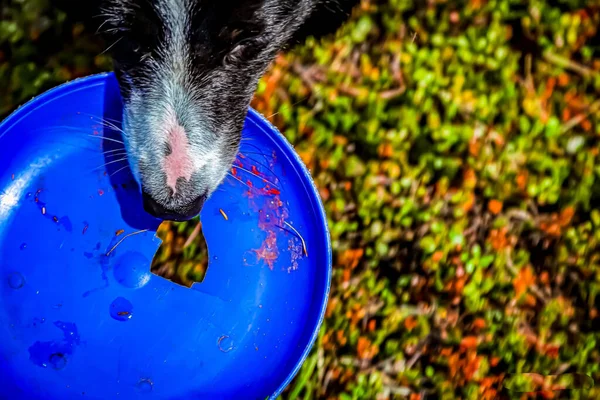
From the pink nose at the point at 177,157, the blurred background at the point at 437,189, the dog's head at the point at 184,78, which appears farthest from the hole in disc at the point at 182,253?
the pink nose at the point at 177,157

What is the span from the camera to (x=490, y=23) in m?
2.75

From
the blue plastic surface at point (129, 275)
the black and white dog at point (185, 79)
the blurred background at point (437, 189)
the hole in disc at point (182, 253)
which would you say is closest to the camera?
the black and white dog at point (185, 79)

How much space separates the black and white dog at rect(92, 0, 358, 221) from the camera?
5.30 ft

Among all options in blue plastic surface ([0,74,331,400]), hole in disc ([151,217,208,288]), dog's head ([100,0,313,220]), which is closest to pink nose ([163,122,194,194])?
dog's head ([100,0,313,220])

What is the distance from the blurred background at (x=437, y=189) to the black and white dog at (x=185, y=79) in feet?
2.19

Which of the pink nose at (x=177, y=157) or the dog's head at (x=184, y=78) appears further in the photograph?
the pink nose at (x=177, y=157)

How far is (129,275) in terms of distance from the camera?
2328 millimetres

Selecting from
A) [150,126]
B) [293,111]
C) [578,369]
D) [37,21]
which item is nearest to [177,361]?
[150,126]

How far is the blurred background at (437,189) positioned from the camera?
2523 millimetres

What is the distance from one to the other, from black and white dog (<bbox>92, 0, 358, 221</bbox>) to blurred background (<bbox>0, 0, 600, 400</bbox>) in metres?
0.67

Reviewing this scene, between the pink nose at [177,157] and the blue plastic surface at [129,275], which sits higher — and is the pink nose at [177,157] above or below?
above

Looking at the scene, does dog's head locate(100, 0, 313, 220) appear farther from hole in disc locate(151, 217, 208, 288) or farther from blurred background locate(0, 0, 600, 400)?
blurred background locate(0, 0, 600, 400)

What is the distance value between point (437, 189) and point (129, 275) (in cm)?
154

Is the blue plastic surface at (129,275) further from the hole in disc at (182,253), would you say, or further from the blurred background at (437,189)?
the blurred background at (437,189)
